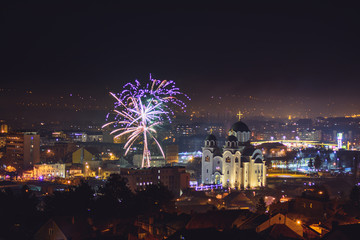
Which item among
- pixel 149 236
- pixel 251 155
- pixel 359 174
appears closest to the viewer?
pixel 149 236

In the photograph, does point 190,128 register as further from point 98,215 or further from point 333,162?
point 98,215

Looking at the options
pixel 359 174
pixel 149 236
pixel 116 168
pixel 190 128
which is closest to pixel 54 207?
pixel 149 236

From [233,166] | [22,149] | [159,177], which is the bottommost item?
[159,177]

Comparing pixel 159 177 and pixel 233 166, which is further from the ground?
pixel 233 166

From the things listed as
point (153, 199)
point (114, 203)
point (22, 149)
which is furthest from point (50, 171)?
point (114, 203)

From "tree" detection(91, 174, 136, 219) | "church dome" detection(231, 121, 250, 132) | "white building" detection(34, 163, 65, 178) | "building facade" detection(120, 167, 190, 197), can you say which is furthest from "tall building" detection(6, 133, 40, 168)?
"tree" detection(91, 174, 136, 219)

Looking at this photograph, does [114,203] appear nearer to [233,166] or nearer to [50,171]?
[233,166]
